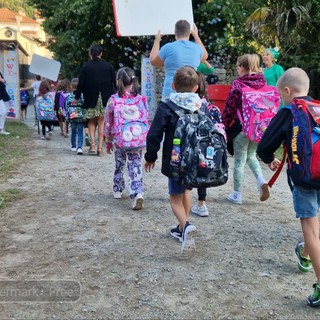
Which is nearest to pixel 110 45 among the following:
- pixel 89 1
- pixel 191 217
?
pixel 89 1

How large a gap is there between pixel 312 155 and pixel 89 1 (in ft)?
44.0

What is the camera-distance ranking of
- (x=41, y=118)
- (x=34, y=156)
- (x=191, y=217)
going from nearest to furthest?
(x=191, y=217), (x=34, y=156), (x=41, y=118)

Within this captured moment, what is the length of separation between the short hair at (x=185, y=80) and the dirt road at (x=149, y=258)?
53.0 inches

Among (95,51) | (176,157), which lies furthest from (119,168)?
(95,51)

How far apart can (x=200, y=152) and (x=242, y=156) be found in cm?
190

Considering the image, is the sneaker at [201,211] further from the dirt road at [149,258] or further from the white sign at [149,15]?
the white sign at [149,15]

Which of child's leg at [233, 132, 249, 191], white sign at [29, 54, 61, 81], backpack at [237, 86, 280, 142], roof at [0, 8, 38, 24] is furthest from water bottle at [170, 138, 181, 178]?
roof at [0, 8, 38, 24]

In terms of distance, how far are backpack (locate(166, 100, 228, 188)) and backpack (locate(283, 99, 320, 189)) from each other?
0.72 metres

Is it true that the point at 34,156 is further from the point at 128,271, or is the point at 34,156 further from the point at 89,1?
→ the point at 89,1

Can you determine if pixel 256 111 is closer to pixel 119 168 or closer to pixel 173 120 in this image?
pixel 173 120

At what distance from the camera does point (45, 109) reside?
10.8 m

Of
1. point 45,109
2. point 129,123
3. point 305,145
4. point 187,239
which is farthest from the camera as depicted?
point 45,109

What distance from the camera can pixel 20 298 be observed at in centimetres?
311

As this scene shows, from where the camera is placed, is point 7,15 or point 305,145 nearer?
point 305,145
